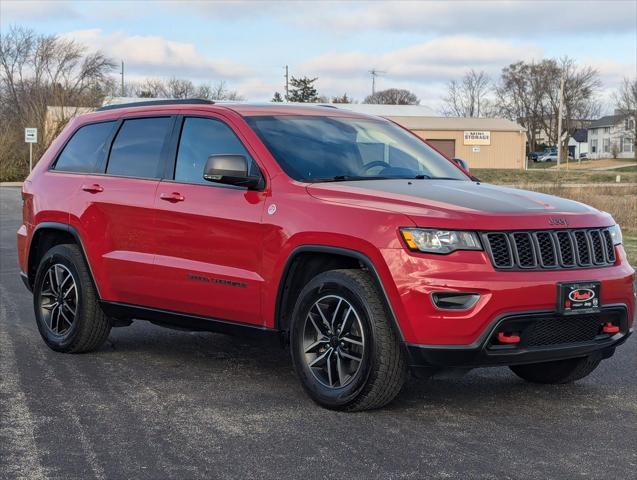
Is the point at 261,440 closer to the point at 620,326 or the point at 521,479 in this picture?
the point at 521,479

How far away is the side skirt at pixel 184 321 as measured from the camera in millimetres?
5891

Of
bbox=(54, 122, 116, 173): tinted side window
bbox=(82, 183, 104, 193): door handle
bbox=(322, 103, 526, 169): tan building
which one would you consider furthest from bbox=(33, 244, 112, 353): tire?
bbox=(322, 103, 526, 169): tan building

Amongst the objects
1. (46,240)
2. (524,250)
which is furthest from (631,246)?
(524,250)

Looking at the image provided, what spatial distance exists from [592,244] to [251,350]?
2.94m

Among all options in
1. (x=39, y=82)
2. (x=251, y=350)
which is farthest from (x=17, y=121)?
(x=251, y=350)

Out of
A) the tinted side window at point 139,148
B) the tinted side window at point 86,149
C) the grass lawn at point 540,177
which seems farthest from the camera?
the grass lawn at point 540,177

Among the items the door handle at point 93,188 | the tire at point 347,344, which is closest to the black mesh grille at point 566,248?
the tire at point 347,344

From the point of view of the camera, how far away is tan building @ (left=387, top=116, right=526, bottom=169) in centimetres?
7325

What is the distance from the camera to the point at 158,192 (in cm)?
648

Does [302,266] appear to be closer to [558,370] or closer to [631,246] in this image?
[558,370]

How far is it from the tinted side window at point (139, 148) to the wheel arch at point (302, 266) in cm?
145

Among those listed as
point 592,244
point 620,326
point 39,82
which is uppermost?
point 39,82

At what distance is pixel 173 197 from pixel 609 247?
276 centimetres

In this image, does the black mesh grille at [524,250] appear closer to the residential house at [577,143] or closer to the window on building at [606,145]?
the residential house at [577,143]
